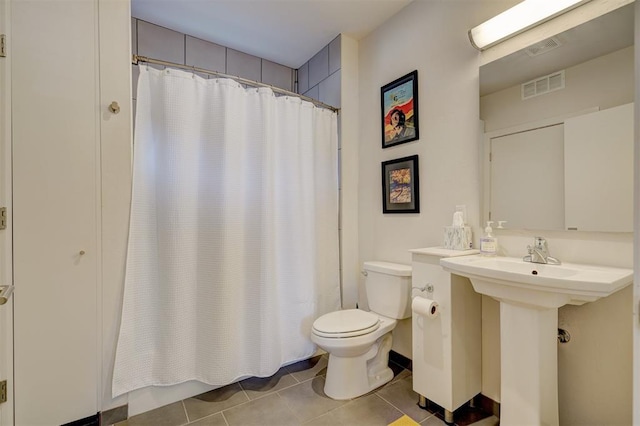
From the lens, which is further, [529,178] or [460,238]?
[460,238]

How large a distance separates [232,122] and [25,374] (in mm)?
1569

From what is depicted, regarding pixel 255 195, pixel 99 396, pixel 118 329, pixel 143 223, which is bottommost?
pixel 99 396

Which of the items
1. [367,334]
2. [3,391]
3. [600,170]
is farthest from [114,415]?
[600,170]

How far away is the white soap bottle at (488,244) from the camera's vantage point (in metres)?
1.51

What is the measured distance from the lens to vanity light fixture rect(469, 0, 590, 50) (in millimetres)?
1330

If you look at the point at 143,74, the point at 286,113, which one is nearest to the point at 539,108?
the point at 286,113

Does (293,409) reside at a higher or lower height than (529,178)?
lower

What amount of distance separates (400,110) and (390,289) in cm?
122

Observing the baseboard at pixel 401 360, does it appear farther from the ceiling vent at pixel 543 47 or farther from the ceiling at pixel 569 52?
the ceiling vent at pixel 543 47

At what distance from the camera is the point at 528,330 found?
3.98 feet

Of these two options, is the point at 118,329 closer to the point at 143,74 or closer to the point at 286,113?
the point at 143,74

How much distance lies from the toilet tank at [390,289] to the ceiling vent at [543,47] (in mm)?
1294

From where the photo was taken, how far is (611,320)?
124 centimetres

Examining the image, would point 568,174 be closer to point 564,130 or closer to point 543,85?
point 564,130
